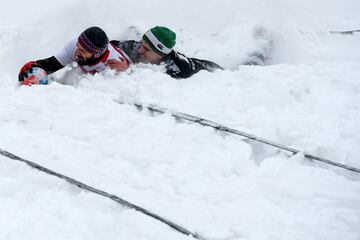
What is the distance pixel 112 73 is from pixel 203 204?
2.69 m

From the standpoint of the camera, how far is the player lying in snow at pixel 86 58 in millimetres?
4870

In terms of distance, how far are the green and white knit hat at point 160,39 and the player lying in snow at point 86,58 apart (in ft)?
1.42

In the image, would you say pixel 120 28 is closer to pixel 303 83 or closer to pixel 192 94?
pixel 192 94

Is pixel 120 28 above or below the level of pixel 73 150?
above

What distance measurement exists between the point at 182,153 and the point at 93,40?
2.11 metres

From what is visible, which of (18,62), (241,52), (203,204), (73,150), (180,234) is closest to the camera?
(180,234)

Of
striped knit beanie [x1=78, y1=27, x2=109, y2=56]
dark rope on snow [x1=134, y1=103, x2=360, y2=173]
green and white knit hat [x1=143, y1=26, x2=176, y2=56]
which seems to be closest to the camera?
dark rope on snow [x1=134, y1=103, x2=360, y2=173]

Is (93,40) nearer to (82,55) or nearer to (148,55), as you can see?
(82,55)

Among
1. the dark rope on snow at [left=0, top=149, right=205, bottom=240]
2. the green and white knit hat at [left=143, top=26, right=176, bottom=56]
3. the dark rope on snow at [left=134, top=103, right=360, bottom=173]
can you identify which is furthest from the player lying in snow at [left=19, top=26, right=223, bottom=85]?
the dark rope on snow at [left=0, top=149, right=205, bottom=240]

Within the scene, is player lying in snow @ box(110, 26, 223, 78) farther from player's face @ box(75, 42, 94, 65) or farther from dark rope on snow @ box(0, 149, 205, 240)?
dark rope on snow @ box(0, 149, 205, 240)

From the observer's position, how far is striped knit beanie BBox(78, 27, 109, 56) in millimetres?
4852

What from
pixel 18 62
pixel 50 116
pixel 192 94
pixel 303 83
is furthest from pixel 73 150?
pixel 18 62

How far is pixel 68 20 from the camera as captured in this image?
23.6 ft

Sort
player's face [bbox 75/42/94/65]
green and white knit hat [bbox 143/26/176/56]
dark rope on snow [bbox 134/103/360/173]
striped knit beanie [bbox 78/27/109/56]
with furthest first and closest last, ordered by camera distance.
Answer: green and white knit hat [bbox 143/26/176/56], player's face [bbox 75/42/94/65], striped knit beanie [bbox 78/27/109/56], dark rope on snow [bbox 134/103/360/173]
